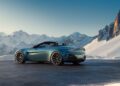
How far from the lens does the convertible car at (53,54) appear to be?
17406 millimetres

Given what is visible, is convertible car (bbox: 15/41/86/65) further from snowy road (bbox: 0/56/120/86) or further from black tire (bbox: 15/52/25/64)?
snowy road (bbox: 0/56/120/86)

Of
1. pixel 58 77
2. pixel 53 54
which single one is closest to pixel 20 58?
pixel 53 54

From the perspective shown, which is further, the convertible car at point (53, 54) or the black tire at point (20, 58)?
the black tire at point (20, 58)

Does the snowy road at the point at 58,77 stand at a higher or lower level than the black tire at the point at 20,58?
lower

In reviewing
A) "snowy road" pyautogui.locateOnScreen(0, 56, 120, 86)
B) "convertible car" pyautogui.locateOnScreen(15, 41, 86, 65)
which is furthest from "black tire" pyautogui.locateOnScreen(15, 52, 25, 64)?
"snowy road" pyautogui.locateOnScreen(0, 56, 120, 86)

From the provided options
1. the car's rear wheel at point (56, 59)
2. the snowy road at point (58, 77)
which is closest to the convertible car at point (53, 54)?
the car's rear wheel at point (56, 59)

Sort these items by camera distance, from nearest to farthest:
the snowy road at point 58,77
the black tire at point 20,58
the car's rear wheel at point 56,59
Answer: the snowy road at point 58,77 → the car's rear wheel at point 56,59 → the black tire at point 20,58

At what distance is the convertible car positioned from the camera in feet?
57.1

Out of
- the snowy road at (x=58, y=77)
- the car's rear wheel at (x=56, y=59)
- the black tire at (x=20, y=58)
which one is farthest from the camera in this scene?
the black tire at (x=20, y=58)

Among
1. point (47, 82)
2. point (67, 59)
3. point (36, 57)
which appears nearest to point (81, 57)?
point (67, 59)

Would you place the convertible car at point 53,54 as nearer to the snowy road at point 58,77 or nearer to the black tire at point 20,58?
the black tire at point 20,58

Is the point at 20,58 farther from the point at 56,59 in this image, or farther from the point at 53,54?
the point at 56,59

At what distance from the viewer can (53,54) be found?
17625 mm

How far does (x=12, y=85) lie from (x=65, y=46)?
8.59 meters
